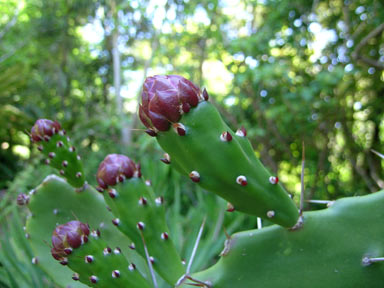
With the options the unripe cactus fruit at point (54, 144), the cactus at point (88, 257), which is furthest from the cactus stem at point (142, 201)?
the unripe cactus fruit at point (54, 144)

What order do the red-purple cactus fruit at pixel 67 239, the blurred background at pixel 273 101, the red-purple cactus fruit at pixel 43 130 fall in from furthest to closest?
the blurred background at pixel 273 101 < the red-purple cactus fruit at pixel 43 130 < the red-purple cactus fruit at pixel 67 239

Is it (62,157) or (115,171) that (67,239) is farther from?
(62,157)

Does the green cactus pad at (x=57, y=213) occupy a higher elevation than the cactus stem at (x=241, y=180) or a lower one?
lower

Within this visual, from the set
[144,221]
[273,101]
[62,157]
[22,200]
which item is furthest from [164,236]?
[273,101]

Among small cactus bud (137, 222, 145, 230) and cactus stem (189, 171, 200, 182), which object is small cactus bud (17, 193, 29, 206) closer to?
small cactus bud (137, 222, 145, 230)

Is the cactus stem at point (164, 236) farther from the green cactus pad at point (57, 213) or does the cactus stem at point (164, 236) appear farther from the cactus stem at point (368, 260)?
the cactus stem at point (368, 260)

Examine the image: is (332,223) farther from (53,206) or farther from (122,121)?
(122,121)

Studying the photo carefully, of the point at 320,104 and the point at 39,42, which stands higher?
the point at 39,42

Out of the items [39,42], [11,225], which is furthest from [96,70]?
[11,225]
